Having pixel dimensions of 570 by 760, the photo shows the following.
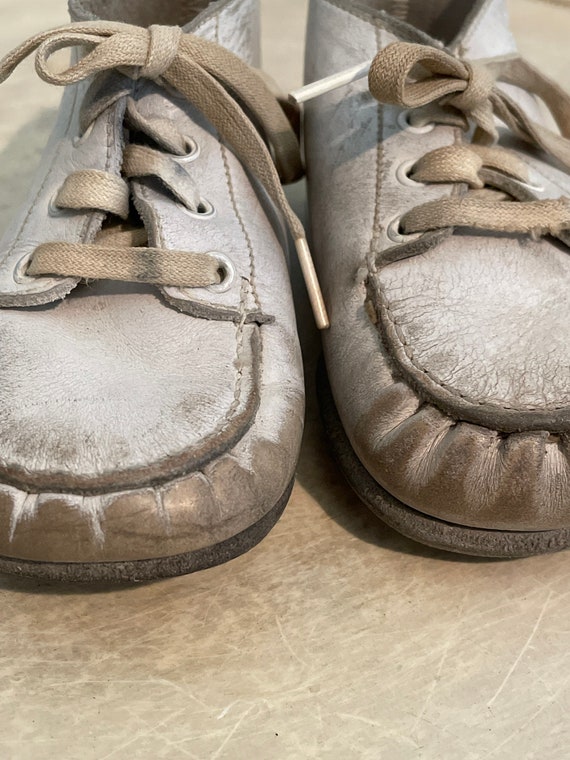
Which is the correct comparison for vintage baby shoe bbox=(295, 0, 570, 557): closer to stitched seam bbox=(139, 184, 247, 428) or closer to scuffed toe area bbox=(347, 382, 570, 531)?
scuffed toe area bbox=(347, 382, 570, 531)

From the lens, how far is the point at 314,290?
0.91 m

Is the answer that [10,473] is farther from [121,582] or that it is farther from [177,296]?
[177,296]

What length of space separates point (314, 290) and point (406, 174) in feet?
0.62

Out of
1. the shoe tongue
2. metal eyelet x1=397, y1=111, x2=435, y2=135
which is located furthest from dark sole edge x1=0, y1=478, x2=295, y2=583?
the shoe tongue

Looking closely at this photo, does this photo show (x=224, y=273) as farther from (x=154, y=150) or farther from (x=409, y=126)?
(x=409, y=126)

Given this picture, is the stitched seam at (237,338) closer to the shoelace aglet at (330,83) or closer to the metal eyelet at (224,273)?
the metal eyelet at (224,273)

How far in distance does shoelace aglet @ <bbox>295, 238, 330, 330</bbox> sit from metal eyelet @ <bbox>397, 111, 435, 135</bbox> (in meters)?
0.21

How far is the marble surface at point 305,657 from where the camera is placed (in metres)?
0.67

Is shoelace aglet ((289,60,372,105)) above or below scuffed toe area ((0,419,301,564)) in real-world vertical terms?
above

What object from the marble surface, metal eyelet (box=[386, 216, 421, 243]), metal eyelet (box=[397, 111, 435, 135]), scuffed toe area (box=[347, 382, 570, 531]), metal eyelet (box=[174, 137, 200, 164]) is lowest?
the marble surface

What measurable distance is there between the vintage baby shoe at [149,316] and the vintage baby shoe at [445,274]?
71 mm

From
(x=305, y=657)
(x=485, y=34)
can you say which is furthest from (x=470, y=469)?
(x=485, y=34)

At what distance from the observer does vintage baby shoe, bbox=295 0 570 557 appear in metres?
0.72

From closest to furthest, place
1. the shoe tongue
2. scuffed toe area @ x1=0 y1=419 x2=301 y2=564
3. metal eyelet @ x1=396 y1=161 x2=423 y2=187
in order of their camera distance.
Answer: scuffed toe area @ x1=0 y1=419 x2=301 y2=564 < metal eyelet @ x1=396 y1=161 x2=423 y2=187 < the shoe tongue
